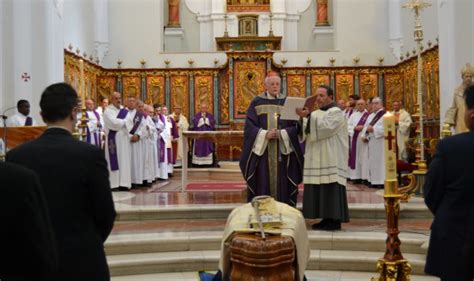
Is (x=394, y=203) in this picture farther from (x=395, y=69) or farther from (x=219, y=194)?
(x=395, y=69)

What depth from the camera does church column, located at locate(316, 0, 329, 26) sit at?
22312mm

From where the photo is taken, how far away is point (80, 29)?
62.4 feet

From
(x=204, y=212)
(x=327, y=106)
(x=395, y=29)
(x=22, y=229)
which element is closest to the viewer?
(x=22, y=229)

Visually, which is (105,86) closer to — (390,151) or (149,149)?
(149,149)

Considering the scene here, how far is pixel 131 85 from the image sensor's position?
19531 mm

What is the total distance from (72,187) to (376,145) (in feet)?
32.7

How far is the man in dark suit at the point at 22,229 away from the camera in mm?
2113

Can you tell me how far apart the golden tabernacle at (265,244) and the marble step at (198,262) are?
5.71 ft

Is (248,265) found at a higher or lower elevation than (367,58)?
lower

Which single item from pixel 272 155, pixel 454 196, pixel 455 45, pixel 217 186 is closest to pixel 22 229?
pixel 454 196

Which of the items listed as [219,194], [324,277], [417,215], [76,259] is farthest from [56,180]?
[219,194]

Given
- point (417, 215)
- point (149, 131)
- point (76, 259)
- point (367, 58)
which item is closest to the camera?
point (76, 259)

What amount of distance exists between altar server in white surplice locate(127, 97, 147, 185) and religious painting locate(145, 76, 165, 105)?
670 cm

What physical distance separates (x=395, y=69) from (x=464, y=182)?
52.0 feet
